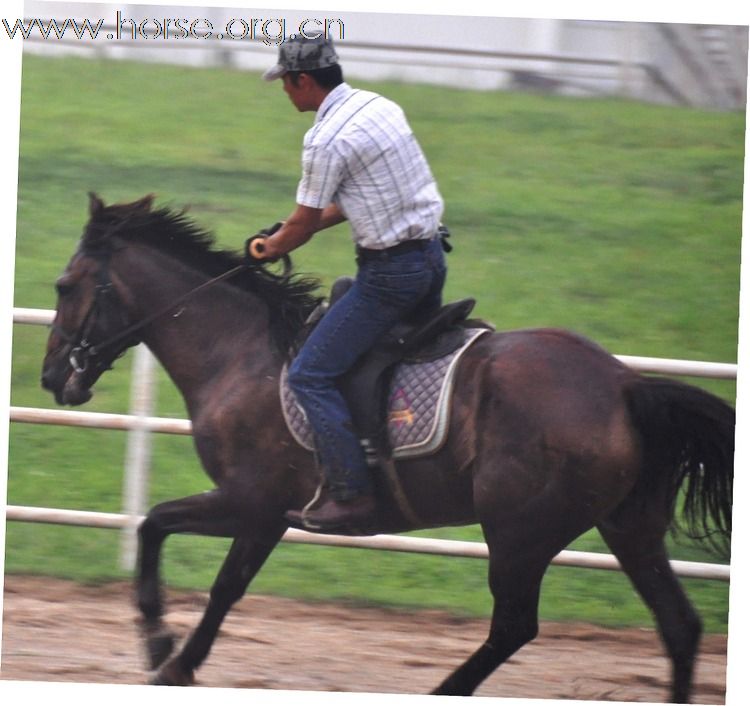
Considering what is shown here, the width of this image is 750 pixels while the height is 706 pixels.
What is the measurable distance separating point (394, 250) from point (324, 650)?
2042mm

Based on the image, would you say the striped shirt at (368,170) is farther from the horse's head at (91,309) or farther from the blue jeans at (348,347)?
the horse's head at (91,309)

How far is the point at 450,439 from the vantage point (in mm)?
4469

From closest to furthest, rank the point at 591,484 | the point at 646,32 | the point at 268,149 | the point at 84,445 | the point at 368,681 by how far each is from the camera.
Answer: the point at 591,484
the point at 368,681
the point at 84,445
the point at 646,32
the point at 268,149

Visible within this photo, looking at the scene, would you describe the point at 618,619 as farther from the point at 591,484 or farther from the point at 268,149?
the point at 268,149

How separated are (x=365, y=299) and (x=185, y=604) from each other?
222 cm

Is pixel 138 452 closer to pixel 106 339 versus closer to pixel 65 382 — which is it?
pixel 65 382

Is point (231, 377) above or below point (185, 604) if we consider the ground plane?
above

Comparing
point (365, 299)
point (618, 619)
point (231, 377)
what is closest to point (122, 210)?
point (231, 377)

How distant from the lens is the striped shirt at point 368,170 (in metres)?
4.40

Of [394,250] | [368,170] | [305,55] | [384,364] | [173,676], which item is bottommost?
[173,676]

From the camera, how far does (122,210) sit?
497cm

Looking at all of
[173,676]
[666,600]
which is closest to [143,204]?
[173,676]

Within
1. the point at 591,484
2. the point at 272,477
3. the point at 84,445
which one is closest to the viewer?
the point at 591,484

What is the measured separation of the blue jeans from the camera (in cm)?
450
